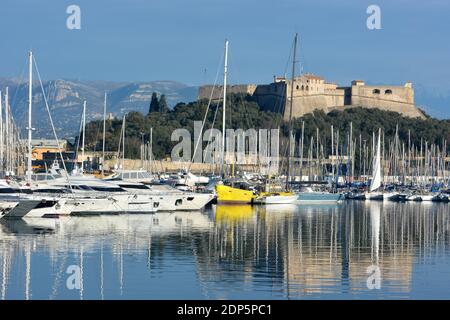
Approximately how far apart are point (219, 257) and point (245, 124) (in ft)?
218

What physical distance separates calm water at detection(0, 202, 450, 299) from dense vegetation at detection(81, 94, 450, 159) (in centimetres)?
4620

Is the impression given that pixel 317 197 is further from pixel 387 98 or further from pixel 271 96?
pixel 387 98

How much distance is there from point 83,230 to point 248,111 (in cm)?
6676

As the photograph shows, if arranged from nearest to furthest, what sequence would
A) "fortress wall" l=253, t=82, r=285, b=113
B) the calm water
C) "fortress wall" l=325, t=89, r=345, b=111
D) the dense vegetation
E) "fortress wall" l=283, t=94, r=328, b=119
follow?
1. the calm water
2. the dense vegetation
3. "fortress wall" l=253, t=82, r=285, b=113
4. "fortress wall" l=283, t=94, r=328, b=119
5. "fortress wall" l=325, t=89, r=345, b=111

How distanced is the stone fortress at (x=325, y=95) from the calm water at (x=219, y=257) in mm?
68535

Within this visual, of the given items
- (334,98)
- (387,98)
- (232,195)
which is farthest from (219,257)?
(387,98)

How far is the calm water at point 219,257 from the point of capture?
770 inches

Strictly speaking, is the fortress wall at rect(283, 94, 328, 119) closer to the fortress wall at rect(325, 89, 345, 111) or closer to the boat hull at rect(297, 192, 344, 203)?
the fortress wall at rect(325, 89, 345, 111)

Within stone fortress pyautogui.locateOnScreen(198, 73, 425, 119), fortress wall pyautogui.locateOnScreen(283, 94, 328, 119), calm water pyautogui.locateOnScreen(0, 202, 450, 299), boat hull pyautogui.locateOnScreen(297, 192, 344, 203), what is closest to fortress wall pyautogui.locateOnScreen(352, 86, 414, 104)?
stone fortress pyautogui.locateOnScreen(198, 73, 425, 119)

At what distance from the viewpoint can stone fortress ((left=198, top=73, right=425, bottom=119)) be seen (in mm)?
107438

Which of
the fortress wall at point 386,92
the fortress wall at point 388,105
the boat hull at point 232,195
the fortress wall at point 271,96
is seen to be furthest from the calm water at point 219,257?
the fortress wall at point 386,92

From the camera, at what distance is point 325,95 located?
111m
